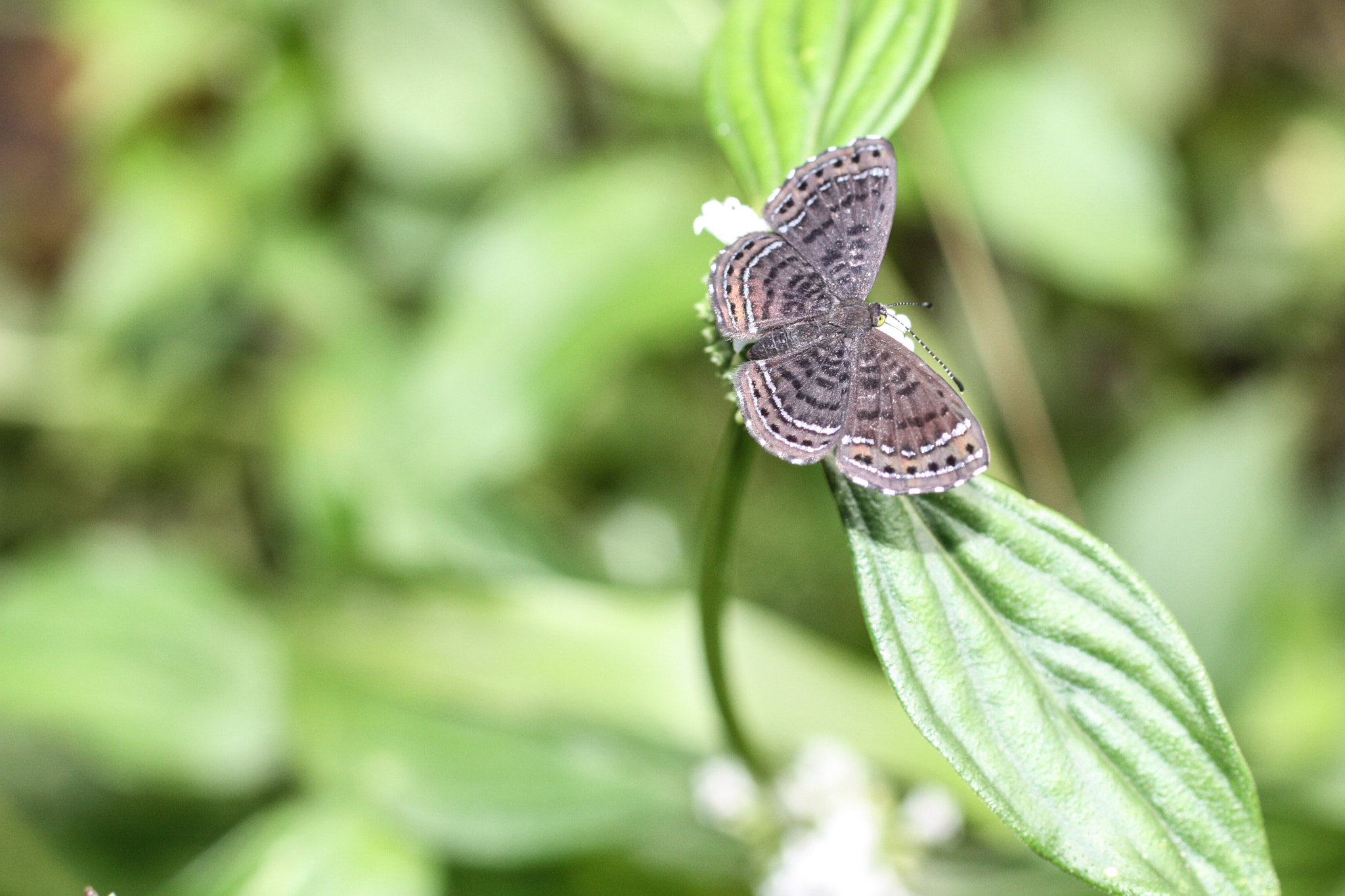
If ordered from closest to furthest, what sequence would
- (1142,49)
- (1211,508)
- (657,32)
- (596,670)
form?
(596,670)
(1211,508)
(657,32)
(1142,49)

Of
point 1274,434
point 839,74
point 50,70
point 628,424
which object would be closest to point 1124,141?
point 1274,434

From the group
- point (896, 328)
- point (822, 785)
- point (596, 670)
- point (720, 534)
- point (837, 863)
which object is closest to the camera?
point (720, 534)

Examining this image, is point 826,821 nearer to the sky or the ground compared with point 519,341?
nearer to the ground

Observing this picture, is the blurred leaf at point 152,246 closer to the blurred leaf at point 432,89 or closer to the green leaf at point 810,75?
the blurred leaf at point 432,89

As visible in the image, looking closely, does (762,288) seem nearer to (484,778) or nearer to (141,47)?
(484,778)

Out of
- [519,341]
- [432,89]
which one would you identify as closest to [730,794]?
[519,341]
